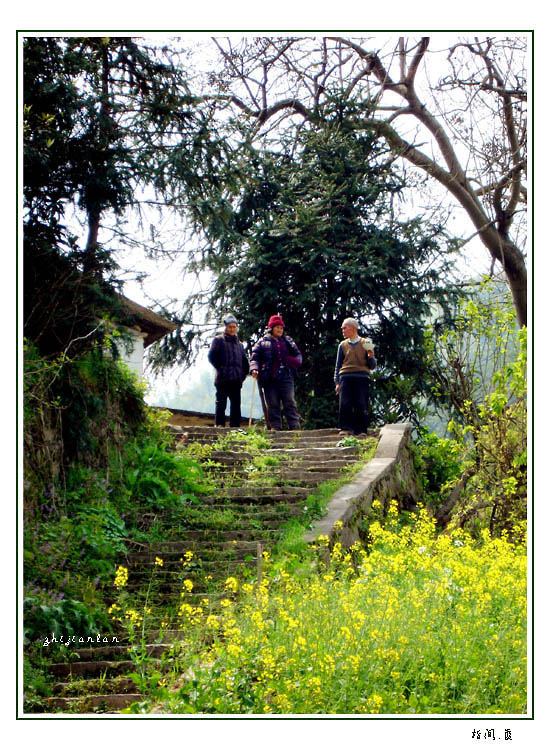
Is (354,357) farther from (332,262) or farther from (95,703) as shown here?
(95,703)

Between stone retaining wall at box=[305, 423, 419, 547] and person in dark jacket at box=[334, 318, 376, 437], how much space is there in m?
0.54

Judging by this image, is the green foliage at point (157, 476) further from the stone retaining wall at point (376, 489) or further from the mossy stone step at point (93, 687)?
the mossy stone step at point (93, 687)

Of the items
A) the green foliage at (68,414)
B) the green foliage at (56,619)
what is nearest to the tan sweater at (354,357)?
the green foliage at (68,414)

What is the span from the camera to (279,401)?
13508mm

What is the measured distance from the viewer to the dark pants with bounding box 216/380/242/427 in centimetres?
1372

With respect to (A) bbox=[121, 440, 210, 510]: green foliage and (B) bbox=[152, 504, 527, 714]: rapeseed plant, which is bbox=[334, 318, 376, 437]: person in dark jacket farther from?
(B) bbox=[152, 504, 527, 714]: rapeseed plant

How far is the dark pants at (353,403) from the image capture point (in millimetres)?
12648

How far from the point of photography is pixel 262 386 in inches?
535

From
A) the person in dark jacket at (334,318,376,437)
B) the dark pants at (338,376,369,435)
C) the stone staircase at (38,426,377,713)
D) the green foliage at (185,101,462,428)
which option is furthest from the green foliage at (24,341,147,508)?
the green foliage at (185,101,462,428)

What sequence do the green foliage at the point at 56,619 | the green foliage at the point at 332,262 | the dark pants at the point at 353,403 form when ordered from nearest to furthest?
the green foliage at the point at 56,619
the dark pants at the point at 353,403
the green foliage at the point at 332,262

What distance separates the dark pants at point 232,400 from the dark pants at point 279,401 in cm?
53

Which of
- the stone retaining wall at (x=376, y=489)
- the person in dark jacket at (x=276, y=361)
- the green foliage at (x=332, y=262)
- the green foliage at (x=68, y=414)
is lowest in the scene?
the stone retaining wall at (x=376, y=489)
